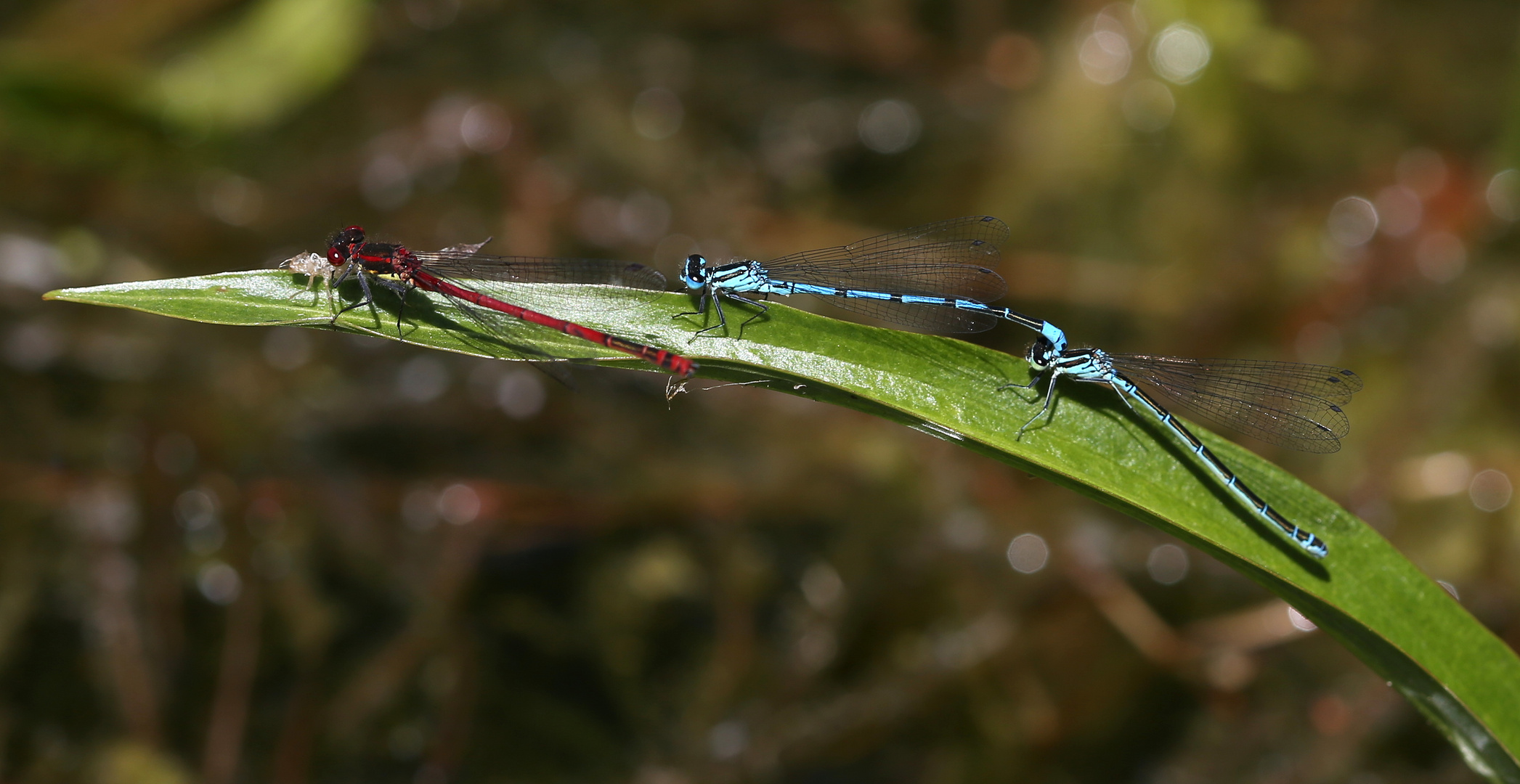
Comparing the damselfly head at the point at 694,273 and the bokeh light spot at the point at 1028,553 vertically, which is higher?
the damselfly head at the point at 694,273

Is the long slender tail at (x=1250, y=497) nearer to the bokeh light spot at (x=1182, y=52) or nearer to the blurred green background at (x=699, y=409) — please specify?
the blurred green background at (x=699, y=409)

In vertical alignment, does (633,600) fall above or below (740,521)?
below

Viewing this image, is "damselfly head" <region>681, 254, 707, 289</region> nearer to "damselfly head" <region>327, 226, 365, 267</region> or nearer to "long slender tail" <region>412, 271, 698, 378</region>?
"long slender tail" <region>412, 271, 698, 378</region>

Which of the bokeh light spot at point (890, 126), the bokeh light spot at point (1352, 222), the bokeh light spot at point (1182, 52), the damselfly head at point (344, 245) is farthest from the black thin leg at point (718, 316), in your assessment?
the bokeh light spot at point (1182, 52)

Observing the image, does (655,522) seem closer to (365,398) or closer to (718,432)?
(718,432)

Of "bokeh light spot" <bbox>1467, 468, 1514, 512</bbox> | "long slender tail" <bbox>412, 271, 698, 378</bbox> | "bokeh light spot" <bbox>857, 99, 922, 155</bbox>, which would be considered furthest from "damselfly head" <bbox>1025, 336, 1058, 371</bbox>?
"bokeh light spot" <bbox>857, 99, 922, 155</bbox>

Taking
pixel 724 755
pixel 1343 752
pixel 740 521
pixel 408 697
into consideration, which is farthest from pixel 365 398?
pixel 1343 752
